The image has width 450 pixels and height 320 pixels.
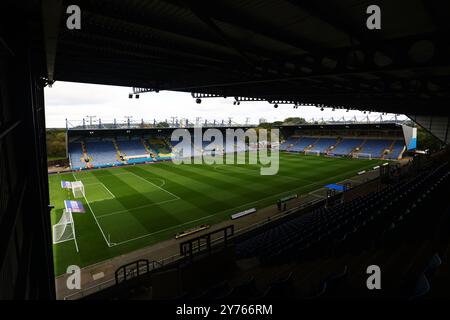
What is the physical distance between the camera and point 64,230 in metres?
16.8

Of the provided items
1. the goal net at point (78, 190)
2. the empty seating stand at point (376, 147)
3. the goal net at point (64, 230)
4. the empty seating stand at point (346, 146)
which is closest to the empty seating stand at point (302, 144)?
the empty seating stand at point (346, 146)

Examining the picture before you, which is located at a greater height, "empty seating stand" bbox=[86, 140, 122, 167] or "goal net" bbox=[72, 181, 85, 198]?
"empty seating stand" bbox=[86, 140, 122, 167]

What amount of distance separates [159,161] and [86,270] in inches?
1382

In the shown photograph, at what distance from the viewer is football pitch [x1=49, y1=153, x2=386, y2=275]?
15500mm

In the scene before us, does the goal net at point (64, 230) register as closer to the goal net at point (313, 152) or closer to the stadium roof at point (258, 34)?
the stadium roof at point (258, 34)

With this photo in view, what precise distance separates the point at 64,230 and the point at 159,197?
28.8 feet

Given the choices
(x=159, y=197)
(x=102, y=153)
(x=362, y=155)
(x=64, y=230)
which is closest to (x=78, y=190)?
(x=159, y=197)

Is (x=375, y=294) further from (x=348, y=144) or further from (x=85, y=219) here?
(x=348, y=144)

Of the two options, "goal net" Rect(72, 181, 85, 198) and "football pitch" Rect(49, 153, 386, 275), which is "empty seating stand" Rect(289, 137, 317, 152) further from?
"goal net" Rect(72, 181, 85, 198)

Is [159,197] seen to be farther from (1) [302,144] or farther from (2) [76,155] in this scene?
(1) [302,144]

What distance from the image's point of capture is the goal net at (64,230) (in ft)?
51.5

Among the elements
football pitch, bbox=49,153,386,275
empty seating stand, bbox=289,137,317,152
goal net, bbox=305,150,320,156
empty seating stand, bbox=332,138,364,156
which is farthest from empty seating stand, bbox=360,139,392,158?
empty seating stand, bbox=289,137,317,152

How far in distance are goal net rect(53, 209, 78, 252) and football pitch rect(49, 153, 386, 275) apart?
1.28 feet

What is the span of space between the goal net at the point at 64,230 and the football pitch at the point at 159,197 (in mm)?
390
